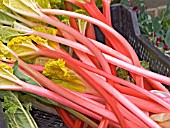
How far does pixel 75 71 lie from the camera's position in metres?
1.14

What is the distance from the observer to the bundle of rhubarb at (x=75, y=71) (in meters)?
1.09

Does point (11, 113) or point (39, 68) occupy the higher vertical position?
point (39, 68)

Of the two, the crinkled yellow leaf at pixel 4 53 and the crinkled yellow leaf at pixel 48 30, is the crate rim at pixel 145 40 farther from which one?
the crinkled yellow leaf at pixel 4 53

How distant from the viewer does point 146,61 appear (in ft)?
4.54

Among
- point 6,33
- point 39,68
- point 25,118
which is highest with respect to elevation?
point 6,33

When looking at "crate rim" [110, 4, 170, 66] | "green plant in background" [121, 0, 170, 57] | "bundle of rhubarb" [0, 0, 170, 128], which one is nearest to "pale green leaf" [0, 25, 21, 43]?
"bundle of rhubarb" [0, 0, 170, 128]

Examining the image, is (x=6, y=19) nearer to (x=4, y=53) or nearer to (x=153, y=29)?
(x=4, y=53)

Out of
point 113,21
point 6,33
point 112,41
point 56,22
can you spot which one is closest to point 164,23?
point 113,21

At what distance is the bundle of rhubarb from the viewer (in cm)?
109

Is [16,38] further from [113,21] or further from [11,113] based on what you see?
[113,21]

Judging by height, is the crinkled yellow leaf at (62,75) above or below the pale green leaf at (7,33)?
below

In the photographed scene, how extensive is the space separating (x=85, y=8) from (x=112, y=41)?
0.14 m

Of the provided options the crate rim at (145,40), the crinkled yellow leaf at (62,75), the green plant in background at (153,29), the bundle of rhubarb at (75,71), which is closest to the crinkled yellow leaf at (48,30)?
the bundle of rhubarb at (75,71)

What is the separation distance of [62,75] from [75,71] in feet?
0.14
